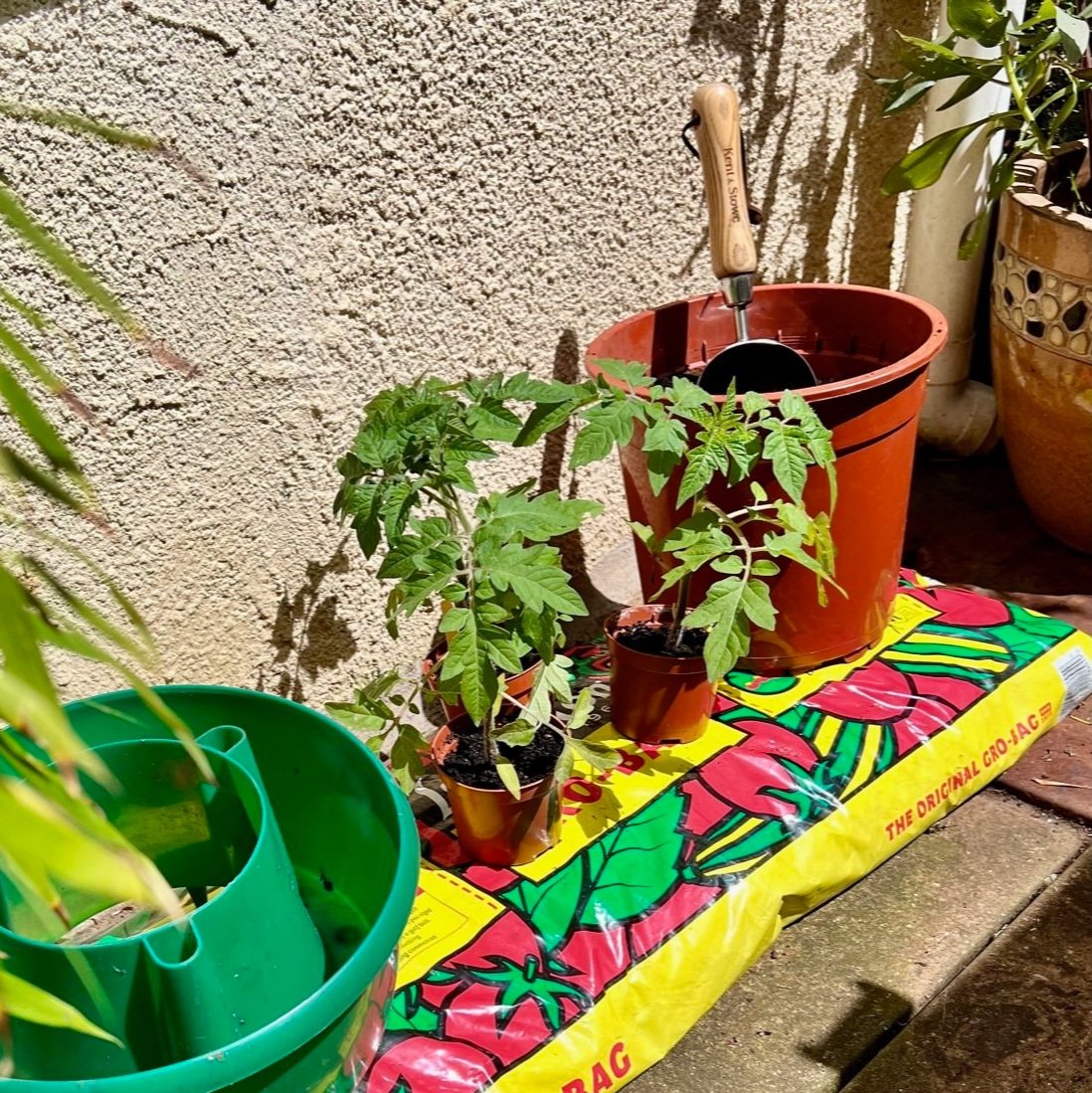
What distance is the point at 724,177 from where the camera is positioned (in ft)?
4.93

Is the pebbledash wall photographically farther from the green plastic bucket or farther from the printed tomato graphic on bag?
the printed tomato graphic on bag

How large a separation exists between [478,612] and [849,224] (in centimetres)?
127

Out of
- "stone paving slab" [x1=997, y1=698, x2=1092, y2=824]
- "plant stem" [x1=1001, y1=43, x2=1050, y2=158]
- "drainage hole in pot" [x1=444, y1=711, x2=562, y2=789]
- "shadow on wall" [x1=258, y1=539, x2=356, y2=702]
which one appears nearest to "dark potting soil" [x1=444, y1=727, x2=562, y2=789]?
"drainage hole in pot" [x1=444, y1=711, x2=562, y2=789]

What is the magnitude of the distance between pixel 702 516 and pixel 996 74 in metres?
0.92

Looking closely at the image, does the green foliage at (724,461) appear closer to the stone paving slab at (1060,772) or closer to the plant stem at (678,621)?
the plant stem at (678,621)

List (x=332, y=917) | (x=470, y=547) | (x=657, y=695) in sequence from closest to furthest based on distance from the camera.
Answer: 1. (x=332, y=917)
2. (x=470, y=547)
3. (x=657, y=695)

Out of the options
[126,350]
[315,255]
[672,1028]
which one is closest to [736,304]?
[315,255]

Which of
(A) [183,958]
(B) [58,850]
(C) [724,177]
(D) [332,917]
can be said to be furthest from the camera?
(C) [724,177]

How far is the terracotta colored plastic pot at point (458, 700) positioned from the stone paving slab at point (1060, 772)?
64cm

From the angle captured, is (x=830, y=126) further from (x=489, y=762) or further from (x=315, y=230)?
(x=489, y=762)

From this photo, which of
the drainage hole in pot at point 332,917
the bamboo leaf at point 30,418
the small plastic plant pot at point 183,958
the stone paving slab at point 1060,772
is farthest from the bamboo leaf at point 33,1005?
the stone paving slab at point 1060,772

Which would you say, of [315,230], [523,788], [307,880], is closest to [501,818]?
[523,788]

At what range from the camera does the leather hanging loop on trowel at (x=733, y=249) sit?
4.90 feet

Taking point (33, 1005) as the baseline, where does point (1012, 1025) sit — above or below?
below
